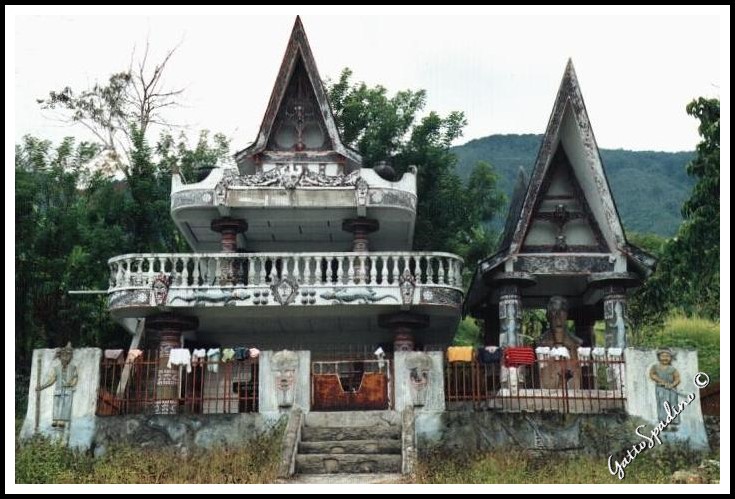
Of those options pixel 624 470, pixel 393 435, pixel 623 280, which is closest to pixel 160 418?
pixel 393 435

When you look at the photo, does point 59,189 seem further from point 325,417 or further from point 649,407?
point 649,407

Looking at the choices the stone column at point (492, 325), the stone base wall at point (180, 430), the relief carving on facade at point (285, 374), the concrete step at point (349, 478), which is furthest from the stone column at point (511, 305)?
the concrete step at point (349, 478)

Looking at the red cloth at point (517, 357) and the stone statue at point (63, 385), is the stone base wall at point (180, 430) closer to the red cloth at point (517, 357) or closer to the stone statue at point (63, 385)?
the stone statue at point (63, 385)

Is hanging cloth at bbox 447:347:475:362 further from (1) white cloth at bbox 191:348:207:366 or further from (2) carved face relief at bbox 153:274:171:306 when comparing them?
(2) carved face relief at bbox 153:274:171:306

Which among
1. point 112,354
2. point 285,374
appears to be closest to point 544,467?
point 285,374

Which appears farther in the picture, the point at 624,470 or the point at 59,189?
the point at 59,189

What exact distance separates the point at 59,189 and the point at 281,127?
8614mm

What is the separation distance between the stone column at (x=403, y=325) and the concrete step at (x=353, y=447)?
6.12m

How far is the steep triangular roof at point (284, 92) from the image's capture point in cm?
2572

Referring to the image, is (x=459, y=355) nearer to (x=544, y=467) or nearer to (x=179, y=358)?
(x=544, y=467)

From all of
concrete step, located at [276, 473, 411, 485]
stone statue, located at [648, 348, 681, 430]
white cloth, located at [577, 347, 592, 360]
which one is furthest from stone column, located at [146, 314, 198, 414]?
stone statue, located at [648, 348, 681, 430]

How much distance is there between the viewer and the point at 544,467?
18422 mm

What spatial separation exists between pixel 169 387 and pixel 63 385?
4019 mm

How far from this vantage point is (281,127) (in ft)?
86.1
